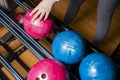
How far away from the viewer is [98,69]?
109 centimetres

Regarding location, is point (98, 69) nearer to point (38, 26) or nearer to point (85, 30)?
point (38, 26)

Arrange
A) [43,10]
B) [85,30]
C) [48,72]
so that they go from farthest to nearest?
[85,30]
[43,10]
[48,72]

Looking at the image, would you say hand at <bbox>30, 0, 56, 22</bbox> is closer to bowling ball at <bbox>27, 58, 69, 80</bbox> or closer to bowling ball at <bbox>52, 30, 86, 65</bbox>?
bowling ball at <bbox>52, 30, 86, 65</bbox>

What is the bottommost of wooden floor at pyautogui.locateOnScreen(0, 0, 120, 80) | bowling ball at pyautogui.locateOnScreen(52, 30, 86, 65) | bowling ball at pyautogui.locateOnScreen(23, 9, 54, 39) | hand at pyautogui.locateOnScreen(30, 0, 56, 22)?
wooden floor at pyautogui.locateOnScreen(0, 0, 120, 80)

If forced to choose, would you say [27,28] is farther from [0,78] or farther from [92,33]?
[92,33]

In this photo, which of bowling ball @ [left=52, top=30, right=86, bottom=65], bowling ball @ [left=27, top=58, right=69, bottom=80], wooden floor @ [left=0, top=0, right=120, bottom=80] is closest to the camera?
bowling ball @ [left=27, top=58, right=69, bottom=80]

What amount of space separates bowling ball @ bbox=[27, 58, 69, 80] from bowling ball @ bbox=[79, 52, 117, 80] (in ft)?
0.37

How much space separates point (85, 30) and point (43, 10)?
1.82ft

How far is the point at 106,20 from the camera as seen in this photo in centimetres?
130

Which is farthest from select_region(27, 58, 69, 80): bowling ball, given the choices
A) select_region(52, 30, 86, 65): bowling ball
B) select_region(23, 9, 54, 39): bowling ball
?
select_region(23, 9, 54, 39): bowling ball

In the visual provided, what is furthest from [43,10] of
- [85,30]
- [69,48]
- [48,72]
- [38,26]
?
[85,30]

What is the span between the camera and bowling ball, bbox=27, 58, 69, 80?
108 centimetres

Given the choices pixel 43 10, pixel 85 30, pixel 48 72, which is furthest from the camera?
pixel 85 30

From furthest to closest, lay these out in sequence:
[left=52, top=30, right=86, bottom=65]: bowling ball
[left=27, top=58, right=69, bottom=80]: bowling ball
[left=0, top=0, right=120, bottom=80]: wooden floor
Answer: [left=0, top=0, right=120, bottom=80]: wooden floor
[left=52, top=30, right=86, bottom=65]: bowling ball
[left=27, top=58, right=69, bottom=80]: bowling ball
